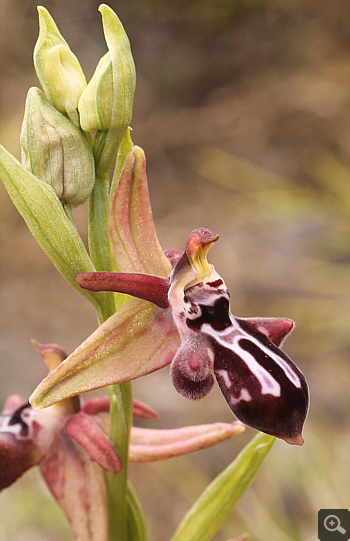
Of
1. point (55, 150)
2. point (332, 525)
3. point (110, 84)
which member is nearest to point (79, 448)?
point (55, 150)

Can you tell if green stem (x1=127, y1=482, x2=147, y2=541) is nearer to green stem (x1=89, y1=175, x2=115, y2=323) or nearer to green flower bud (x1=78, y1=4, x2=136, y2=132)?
green stem (x1=89, y1=175, x2=115, y2=323)

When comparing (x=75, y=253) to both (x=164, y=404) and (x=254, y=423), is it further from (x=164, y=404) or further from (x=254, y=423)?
(x=164, y=404)

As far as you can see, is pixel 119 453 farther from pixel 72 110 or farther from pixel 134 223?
pixel 72 110

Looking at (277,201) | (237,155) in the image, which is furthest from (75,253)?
(237,155)

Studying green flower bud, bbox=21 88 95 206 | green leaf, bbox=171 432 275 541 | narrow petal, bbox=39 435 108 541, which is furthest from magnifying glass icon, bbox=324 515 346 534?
green flower bud, bbox=21 88 95 206

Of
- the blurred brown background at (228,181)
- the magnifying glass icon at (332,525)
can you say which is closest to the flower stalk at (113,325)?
the magnifying glass icon at (332,525)

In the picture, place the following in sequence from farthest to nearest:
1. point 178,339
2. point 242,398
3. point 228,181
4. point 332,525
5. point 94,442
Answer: point 228,181, point 332,525, point 94,442, point 178,339, point 242,398

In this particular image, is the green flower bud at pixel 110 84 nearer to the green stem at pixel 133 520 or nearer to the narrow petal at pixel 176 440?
the narrow petal at pixel 176 440
